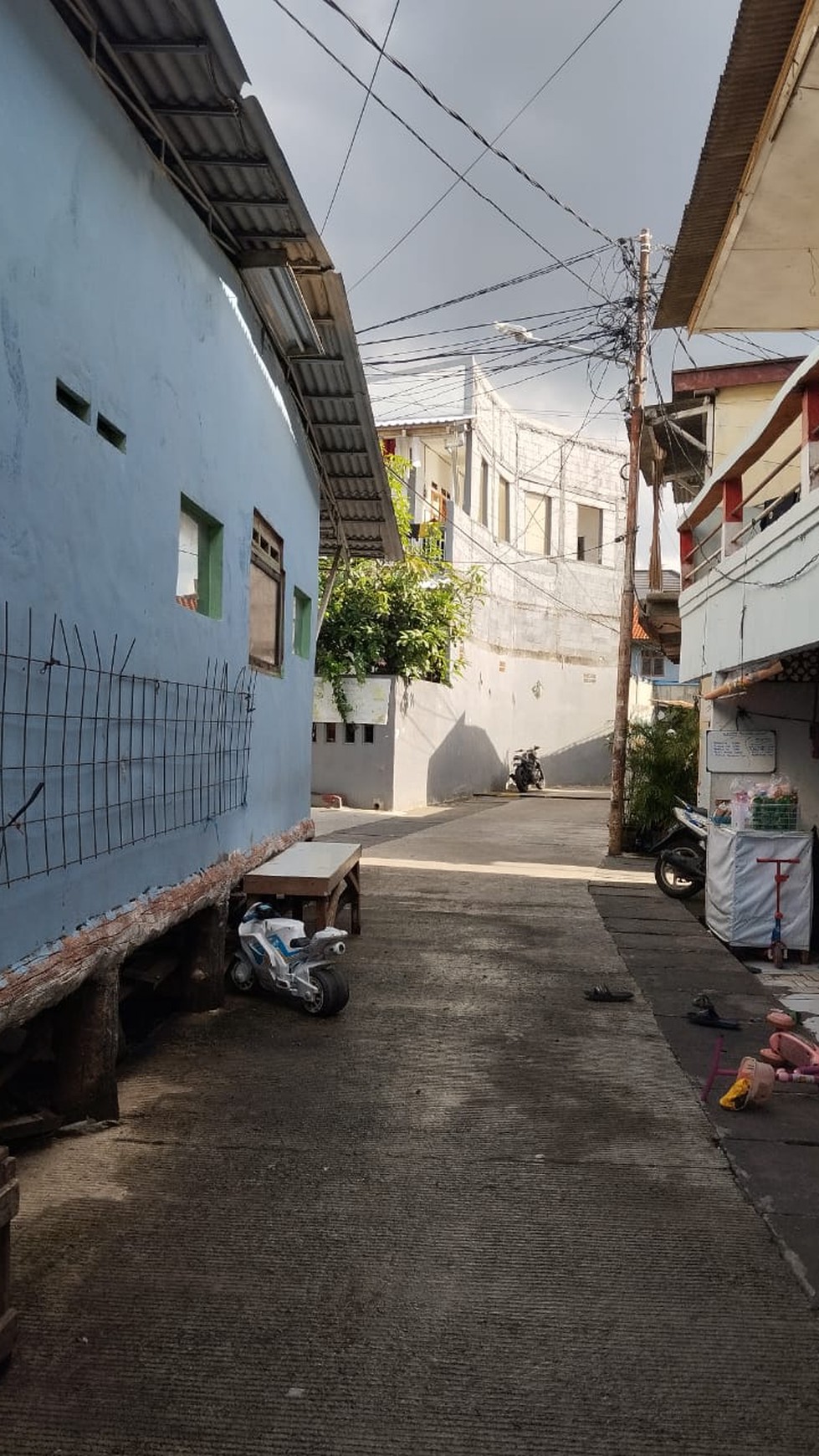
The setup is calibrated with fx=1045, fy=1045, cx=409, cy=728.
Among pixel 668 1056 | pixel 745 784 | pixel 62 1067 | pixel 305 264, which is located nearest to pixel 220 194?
pixel 305 264

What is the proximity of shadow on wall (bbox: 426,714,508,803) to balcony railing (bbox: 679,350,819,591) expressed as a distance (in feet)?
32.7

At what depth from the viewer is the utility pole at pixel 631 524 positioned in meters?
14.0

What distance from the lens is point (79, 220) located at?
3.94 metres

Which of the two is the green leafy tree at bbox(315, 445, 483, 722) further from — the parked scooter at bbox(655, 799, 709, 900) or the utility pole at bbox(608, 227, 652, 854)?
the parked scooter at bbox(655, 799, 709, 900)

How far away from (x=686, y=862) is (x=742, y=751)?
1.25m

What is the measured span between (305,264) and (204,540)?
1.88 m

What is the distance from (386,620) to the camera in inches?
770

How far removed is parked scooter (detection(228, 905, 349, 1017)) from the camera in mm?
5871

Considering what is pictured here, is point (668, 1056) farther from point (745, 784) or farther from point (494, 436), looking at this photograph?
point (494, 436)

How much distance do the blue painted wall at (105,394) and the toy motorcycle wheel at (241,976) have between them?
2.26ft

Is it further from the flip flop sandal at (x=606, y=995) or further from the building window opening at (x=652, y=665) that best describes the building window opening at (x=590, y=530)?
the flip flop sandal at (x=606, y=995)

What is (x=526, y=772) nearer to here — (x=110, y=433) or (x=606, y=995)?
(x=606, y=995)

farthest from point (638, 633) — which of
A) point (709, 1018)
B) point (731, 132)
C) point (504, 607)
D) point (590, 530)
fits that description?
point (590, 530)

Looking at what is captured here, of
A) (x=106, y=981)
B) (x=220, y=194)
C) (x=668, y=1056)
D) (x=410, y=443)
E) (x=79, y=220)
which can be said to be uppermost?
(x=410, y=443)
